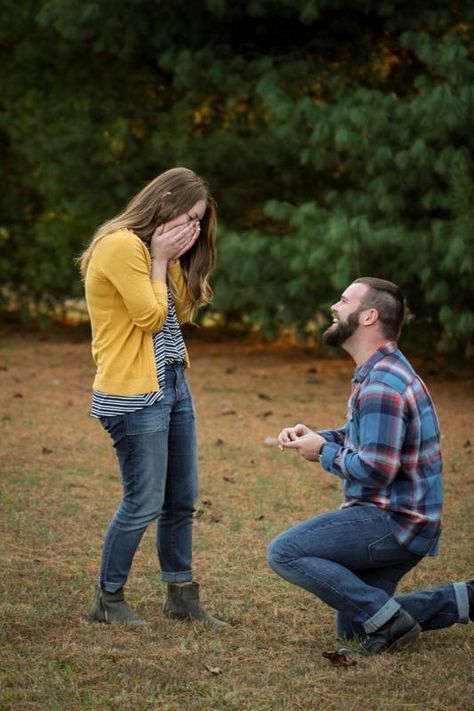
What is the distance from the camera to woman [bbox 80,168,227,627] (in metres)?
4.41

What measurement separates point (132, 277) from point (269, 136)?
849cm

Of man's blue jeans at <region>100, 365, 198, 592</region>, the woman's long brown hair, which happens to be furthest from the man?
the woman's long brown hair

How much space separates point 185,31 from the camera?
12.6m

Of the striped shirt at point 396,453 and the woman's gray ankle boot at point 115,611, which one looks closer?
the striped shirt at point 396,453

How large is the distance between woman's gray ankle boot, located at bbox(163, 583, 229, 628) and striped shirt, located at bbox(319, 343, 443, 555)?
953 millimetres

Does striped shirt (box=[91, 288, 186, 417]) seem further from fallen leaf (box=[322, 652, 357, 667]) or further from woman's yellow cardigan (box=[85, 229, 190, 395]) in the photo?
A: fallen leaf (box=[322, 652, 357, 667])

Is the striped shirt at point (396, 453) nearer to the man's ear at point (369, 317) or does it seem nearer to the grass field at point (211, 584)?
the man's ear at point (369, 317)

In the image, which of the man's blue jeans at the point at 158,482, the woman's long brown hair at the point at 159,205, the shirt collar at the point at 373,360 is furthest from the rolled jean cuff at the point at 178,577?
the woman's long brown hair at the point at 159,205

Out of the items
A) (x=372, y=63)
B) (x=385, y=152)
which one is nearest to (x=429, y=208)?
(x=385, y=152)

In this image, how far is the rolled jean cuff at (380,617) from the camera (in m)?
4.23

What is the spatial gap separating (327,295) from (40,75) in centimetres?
559

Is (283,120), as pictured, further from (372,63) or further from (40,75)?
(40,75)

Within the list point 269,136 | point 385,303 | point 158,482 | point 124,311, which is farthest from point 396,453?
point 269,136

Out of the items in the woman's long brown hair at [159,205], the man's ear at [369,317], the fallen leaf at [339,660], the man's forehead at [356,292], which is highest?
the woman's long brown hair at [159,205]
